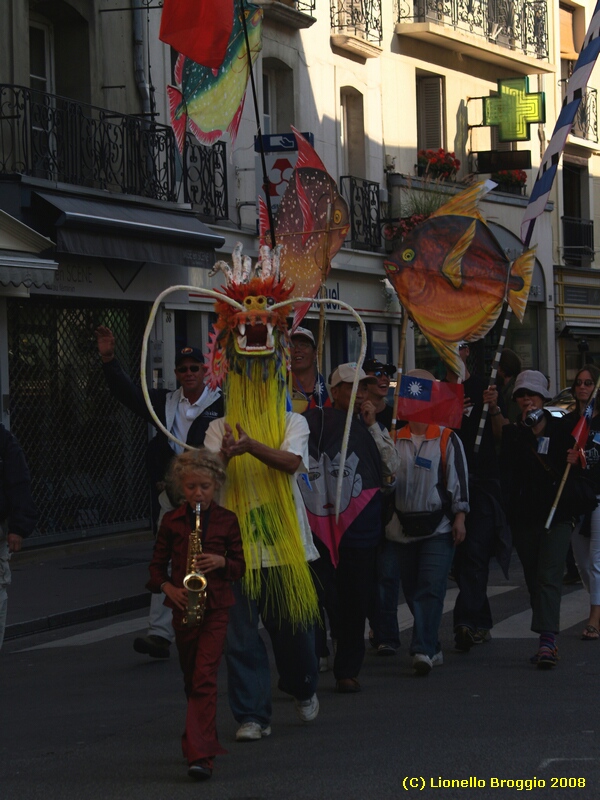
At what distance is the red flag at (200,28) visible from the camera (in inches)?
418

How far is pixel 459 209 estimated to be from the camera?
928 centimetres

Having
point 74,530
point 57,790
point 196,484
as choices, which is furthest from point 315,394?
point 74,530

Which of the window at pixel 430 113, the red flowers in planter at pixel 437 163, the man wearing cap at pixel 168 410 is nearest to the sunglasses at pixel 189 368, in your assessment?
the man wearing cap at pixel 168 410

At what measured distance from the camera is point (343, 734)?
6.37 meters

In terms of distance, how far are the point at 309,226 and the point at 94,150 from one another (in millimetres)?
8312

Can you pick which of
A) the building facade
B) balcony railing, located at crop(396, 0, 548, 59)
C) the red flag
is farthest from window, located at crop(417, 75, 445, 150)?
the red flag

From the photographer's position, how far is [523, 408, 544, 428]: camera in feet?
27.7

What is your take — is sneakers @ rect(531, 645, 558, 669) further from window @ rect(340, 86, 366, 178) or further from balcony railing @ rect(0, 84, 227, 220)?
window @ rect(340, 86, 366, 178)

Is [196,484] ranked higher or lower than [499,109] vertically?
lower

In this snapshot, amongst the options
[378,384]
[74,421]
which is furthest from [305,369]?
[74,421]

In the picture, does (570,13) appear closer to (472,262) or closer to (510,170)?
(510,170)

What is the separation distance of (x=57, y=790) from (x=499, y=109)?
24.4 metres

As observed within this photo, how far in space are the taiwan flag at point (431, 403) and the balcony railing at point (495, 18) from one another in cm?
1834

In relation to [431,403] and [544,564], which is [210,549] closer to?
[431,403]
